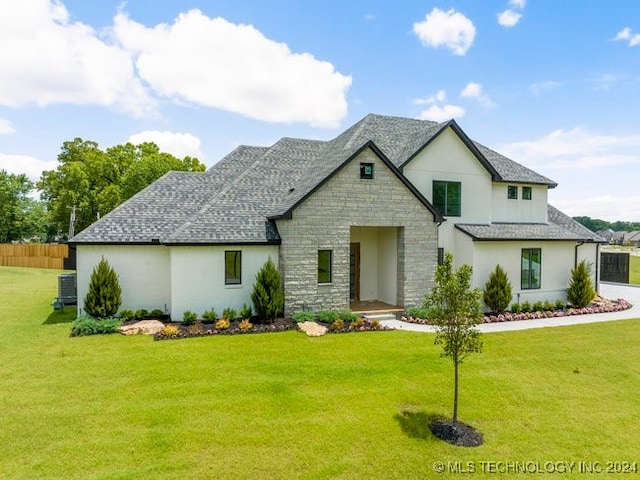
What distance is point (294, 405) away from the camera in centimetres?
788

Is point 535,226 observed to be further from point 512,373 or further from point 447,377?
point 447,377

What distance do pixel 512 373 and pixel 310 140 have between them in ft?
56.0

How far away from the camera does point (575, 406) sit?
26.4 feet

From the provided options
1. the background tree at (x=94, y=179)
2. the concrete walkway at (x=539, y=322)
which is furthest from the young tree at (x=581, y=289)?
the background tree at (x=94, y=179)

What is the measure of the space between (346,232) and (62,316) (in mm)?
12753

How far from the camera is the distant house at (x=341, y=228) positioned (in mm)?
15289

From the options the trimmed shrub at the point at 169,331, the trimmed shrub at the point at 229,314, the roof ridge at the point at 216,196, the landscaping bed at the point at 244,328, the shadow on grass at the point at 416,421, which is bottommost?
the shadow on grass at the point at 416,421

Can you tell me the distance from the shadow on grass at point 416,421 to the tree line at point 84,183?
35051mm

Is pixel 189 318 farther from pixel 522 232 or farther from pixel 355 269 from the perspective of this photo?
pixel 522 232

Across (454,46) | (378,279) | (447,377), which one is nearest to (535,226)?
(378,279)

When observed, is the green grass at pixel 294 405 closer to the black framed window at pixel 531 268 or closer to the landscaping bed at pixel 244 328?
the landscaping bed at pixel 244 328

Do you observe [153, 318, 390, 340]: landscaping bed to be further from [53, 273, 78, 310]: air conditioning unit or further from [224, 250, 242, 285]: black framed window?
[53, 273, 78, 310]: air conditioning unit

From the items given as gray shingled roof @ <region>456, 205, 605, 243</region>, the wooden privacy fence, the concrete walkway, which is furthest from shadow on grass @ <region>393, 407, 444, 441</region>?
Answer: the wooden privacy fence

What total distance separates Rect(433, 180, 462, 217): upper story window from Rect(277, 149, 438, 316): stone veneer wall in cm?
201
